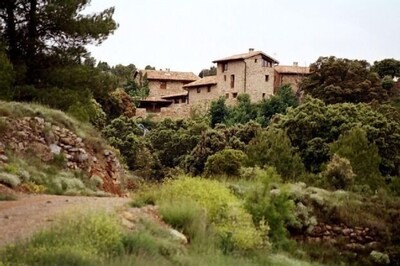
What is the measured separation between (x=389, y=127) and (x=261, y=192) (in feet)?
79.9

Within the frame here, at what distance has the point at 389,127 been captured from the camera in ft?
118

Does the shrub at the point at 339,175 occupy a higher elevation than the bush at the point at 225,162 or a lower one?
higher

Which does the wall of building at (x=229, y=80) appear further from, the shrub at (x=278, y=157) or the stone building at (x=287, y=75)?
the shrub at (x=278, y=157)

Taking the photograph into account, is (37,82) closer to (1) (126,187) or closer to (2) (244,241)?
(1) (126,187)

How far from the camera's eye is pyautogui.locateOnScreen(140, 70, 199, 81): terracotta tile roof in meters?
81.9

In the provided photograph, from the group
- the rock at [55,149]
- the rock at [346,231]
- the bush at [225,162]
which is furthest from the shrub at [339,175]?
the rock at [55,149]

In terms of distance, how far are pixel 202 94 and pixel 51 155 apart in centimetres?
5867

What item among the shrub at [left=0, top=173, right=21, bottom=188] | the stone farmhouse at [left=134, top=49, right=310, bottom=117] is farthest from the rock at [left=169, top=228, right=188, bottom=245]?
the stone farmhouse at [left=134, top=49, right=310, bottom=117]

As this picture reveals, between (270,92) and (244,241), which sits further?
(270,92)

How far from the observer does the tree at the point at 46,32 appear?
23125 mm

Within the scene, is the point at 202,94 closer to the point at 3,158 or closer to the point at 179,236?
the point at 3,158

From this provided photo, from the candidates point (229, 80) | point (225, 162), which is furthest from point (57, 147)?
point (229, 80)

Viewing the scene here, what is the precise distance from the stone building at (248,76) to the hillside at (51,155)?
5376cm

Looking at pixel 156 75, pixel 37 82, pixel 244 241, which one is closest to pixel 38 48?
pixel 37 82
